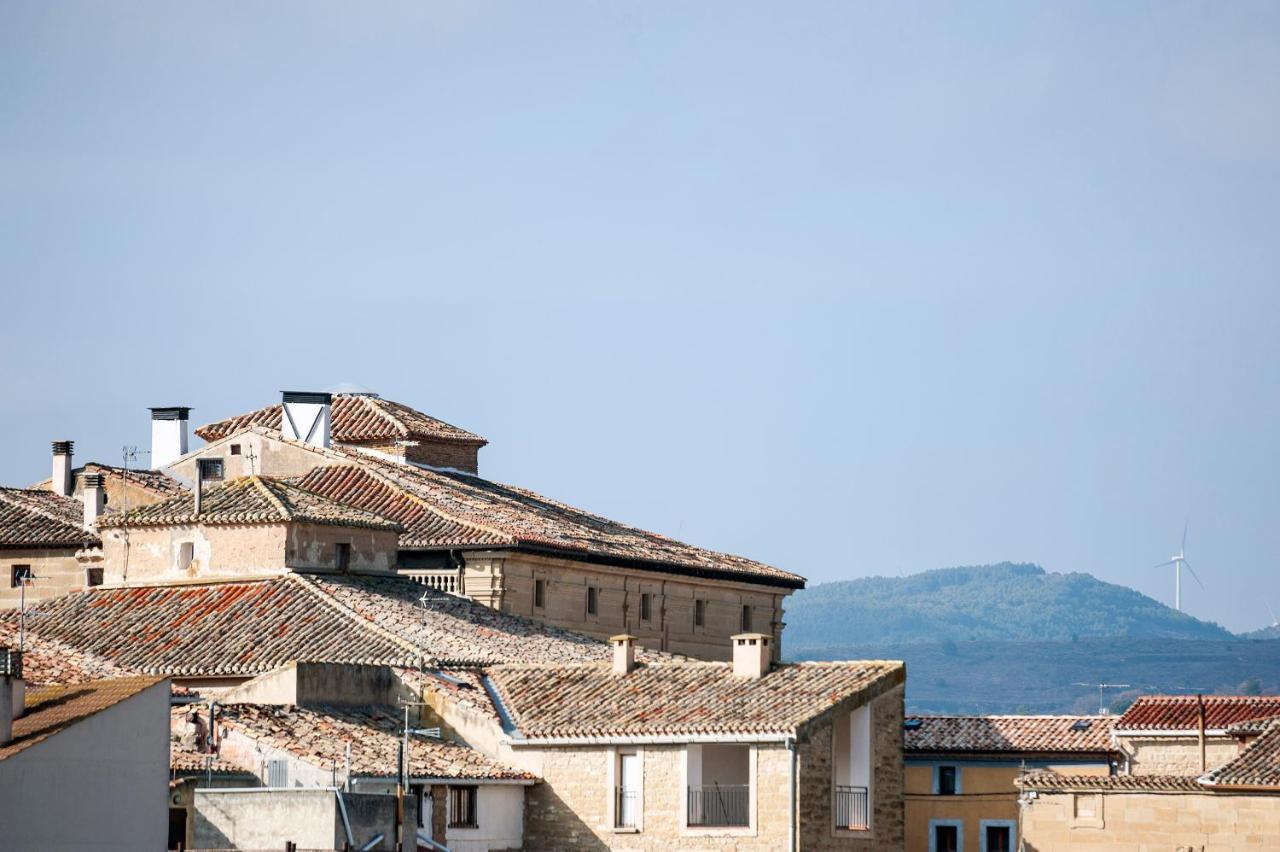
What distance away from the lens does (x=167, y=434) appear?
7750cm

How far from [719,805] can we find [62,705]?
546 inches

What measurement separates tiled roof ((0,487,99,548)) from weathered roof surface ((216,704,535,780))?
80.9 feet

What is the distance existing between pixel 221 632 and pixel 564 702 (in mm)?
9586

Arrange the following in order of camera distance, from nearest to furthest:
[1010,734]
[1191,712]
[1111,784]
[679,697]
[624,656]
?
[1111,784] < [679,697] < [624,656] < [1191,712] < [1010,734]

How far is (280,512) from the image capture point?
58.4m

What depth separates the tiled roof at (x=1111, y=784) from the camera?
46469 millimetres

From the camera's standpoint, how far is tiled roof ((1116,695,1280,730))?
5881 centimetres

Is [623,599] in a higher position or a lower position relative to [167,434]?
lower

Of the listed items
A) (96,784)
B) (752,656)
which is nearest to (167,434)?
(752,656)

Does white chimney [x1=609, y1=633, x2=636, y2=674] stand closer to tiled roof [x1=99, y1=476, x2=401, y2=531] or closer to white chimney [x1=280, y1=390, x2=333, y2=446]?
tiled roof [x1=99, y1=476, x2=401, y2=531]

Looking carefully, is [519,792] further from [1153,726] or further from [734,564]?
[734,564]

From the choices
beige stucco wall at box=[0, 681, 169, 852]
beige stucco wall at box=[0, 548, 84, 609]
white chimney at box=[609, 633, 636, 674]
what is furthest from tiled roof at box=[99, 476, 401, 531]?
beige stucco wall at box=[0, 681, 169, 852]

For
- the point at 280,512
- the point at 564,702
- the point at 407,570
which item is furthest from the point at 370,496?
the point at 564,702

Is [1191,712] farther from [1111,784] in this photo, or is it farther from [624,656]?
[624,656]
